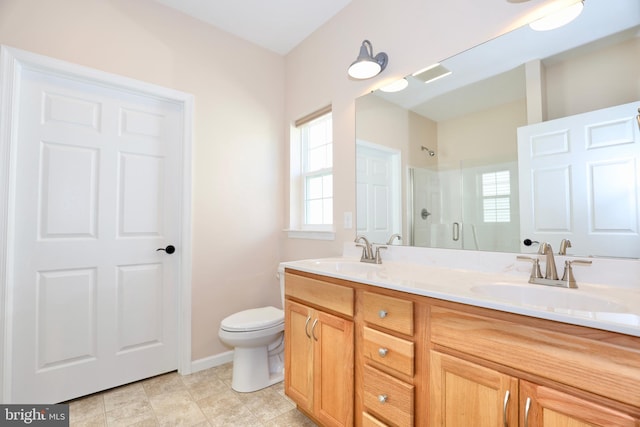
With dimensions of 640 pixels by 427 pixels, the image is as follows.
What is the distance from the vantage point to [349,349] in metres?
1.32

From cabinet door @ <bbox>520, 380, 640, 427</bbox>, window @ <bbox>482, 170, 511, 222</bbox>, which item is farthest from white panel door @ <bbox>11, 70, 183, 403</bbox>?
cabinet door @ <bbox>520, 380, 640, 427</bbox>

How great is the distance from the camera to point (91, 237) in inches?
76.1

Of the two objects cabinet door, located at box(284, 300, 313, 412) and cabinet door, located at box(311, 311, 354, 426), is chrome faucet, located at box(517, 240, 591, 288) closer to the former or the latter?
cabinet door, located at box(311, 311, 354, 426)

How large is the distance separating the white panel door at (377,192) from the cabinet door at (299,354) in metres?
→ 0.70

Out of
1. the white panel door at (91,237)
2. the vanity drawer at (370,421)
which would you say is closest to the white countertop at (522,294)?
the vanity drawer at (370,421)

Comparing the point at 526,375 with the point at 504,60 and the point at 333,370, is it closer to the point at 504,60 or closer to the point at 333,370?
the point at 333,370

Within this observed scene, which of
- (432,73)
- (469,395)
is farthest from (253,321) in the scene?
(432,73)

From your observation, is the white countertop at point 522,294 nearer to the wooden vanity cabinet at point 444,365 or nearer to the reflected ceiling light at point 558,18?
the wooden vanity cabinet at point 444,365

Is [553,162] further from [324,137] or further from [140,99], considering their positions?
[140,99]

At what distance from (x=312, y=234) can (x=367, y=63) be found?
128cm

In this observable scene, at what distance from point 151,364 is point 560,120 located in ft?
9.20

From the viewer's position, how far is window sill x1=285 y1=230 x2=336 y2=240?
7.36 ft

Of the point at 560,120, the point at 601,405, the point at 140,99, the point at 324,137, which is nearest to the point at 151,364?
the point at 140,99

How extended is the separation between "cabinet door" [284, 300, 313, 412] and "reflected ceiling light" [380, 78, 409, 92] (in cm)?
141
